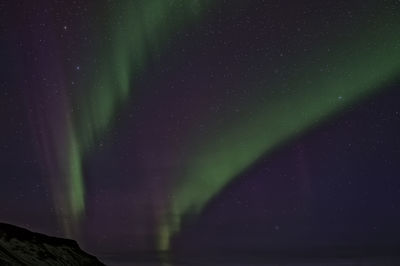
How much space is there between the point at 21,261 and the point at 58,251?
15.8 meters

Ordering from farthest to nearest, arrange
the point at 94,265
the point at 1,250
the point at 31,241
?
→ the point at 94,265, the point at 31,241, the point at 1,250

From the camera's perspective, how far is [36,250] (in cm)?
9269

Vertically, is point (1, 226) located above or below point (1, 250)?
above

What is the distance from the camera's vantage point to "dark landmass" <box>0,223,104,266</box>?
86.0 meters

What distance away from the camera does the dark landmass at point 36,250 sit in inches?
3386

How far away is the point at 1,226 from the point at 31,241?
317 inches

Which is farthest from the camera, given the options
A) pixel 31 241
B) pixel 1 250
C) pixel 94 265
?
pixel 94 265

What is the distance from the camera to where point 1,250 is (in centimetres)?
8312

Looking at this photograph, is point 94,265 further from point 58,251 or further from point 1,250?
point 1,250

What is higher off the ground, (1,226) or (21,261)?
(1,226)

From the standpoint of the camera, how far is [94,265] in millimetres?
103125

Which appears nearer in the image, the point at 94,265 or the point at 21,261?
the point at 21,261

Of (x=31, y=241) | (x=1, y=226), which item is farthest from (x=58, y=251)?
(x=1, y=226)

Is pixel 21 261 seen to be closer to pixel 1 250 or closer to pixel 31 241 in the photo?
pixel 1 250
